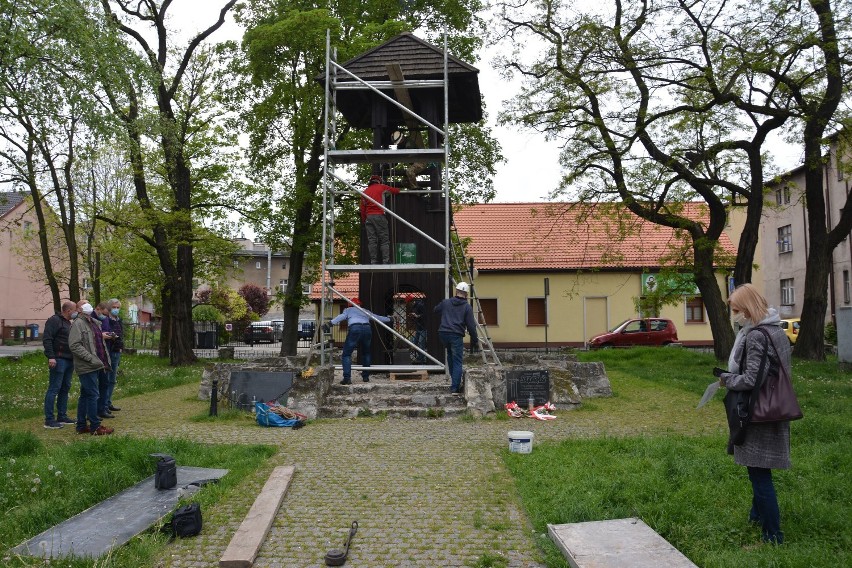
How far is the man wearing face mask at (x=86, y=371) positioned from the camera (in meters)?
10.1

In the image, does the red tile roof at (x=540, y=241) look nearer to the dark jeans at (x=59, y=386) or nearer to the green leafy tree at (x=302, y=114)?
the green leafy tree at (x=302, y=114)

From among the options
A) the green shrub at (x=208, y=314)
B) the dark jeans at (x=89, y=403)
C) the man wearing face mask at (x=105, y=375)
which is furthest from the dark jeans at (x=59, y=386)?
the green shrub at (x=208, y=314)

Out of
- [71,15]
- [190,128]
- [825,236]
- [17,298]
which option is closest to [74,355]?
[71,15]

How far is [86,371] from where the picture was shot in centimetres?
1027

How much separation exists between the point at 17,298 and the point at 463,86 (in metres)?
43.6

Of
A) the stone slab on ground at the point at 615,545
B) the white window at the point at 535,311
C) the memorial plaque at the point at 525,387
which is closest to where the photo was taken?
the stone slab on ground at the point at 615,545

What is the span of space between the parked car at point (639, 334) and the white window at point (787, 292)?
11.6 metres

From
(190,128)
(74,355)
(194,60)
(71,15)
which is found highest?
(194,60)

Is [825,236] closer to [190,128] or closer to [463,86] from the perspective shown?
[463,86]

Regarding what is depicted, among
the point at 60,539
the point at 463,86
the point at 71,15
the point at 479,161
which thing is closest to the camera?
the point at 60,539

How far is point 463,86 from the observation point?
614 inches

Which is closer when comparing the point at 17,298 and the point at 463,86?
the point at 463,86

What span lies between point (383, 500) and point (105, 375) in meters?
6.92

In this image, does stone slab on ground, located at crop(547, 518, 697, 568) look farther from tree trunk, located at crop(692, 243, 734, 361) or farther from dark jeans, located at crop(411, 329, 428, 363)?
tree trunk, located at crop(692, 243, 734, 361)
